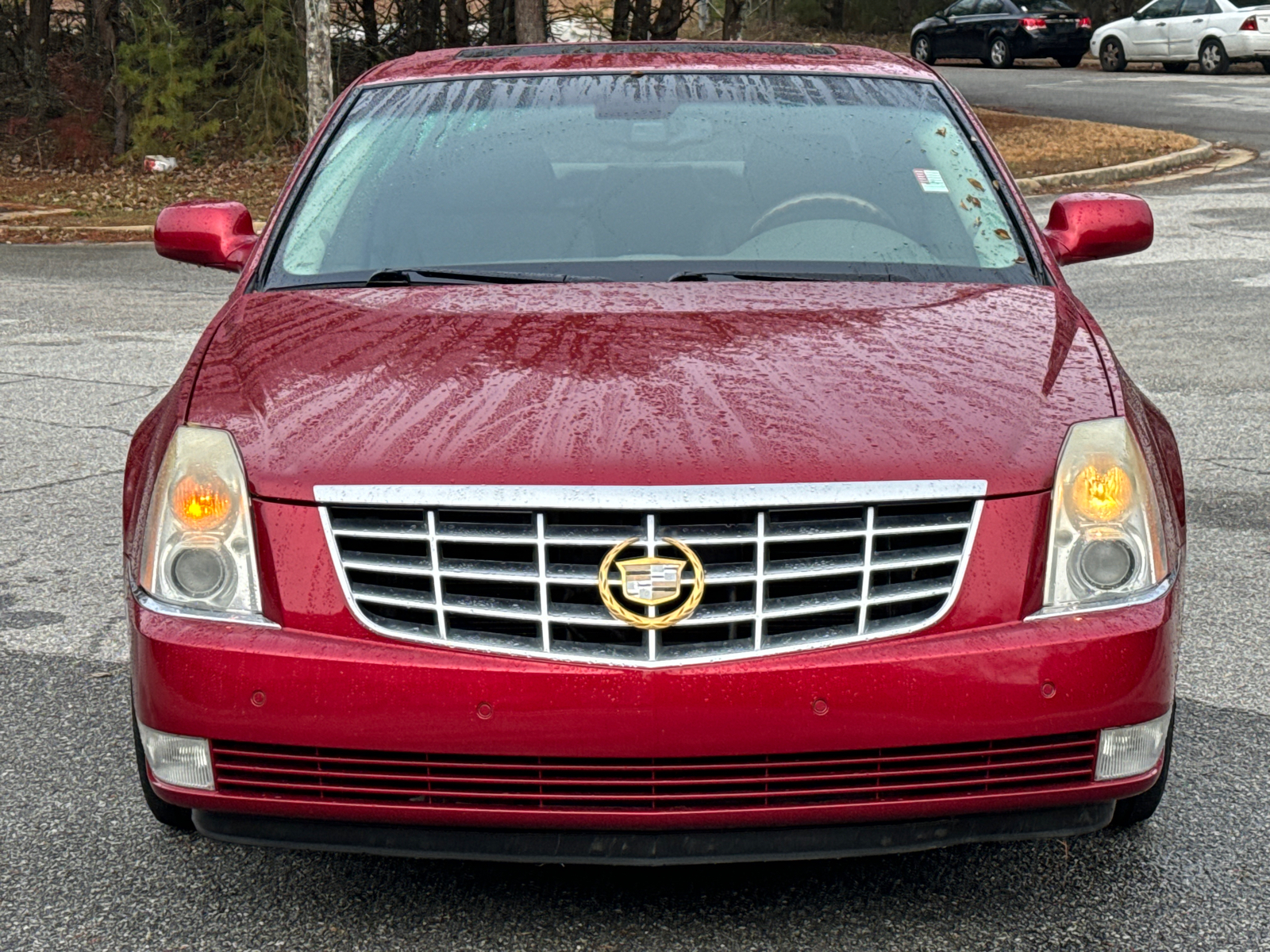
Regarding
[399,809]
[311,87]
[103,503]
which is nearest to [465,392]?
[399,809]

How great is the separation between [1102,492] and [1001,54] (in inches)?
1292

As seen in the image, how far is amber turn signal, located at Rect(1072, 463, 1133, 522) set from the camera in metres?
2.98

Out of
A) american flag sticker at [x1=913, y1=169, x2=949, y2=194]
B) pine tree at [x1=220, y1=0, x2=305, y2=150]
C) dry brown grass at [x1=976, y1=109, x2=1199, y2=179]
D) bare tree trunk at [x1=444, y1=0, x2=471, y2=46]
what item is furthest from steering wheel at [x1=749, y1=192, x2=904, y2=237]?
bare tree trunk at [x1=444, y1=0, x2=471, y2=46]

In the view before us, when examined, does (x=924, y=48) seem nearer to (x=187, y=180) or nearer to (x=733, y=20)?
(x=733, y=20)

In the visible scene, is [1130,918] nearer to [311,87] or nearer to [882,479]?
[882,479]

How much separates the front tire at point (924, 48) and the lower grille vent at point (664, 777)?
34671 millimetres

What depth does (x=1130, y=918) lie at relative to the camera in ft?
10.3

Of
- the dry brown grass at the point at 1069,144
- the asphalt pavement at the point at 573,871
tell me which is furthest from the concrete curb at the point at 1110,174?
the asphalt pavement at the point at 573,871

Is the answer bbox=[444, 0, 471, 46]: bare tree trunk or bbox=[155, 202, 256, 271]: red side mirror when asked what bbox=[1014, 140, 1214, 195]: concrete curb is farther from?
bbox=[155, 202, 256, 271]: red side mirror

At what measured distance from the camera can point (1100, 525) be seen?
2975 mm

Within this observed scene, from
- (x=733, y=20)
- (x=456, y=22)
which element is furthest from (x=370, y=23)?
(x=733, y=20)

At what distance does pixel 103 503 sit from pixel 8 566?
2.50 ft

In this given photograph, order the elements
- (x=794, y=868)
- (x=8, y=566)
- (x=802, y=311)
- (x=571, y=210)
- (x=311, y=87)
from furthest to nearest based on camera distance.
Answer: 1. (x=311, y=87)
2. (x=8, y=566)
3. (x=571, y=210)
4. (x=802, y=311)
5. (x=794, y=868)

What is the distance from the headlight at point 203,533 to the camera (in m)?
2.95
